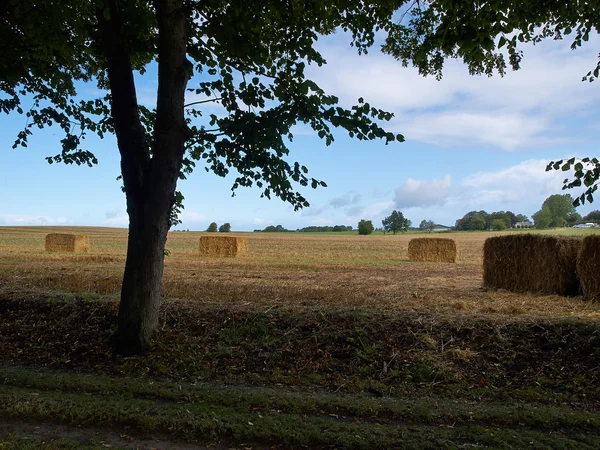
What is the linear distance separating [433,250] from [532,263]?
1508 centimetres

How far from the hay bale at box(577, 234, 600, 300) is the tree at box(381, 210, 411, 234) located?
86.4 metres

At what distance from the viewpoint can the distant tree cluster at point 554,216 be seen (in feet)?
240

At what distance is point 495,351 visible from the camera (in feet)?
22.3

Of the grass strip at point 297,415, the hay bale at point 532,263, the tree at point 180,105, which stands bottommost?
the grass strip at point 297,415

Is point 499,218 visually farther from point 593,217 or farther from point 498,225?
point 593,217

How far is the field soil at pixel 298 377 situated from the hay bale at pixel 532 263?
4933 mm

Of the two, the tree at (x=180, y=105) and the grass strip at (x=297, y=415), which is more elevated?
the tree at (x=180, y=105)

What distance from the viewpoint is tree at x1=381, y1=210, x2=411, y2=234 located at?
99438mm

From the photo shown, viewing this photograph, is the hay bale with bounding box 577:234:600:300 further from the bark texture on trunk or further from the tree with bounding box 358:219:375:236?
the tree with bounding box 358:219:375:236

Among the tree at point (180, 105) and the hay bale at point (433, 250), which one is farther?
the hay bale at point (433, 250)

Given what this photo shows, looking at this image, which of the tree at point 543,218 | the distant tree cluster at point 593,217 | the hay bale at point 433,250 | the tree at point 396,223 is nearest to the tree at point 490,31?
the hay bale at point 433,250

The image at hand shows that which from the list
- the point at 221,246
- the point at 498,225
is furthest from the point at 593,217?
the point at 221,246

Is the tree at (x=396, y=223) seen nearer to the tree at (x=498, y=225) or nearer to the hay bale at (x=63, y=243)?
the tree at (x=498, y=225)

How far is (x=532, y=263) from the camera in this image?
1446 cm
